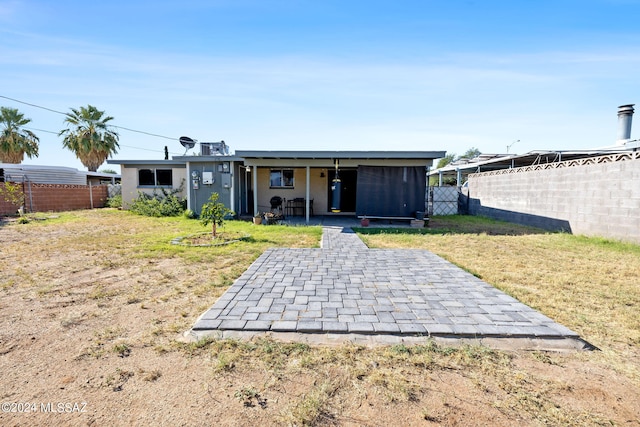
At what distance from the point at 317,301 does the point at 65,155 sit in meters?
25.8

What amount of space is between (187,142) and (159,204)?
10.5 feet

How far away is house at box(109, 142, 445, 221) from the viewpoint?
31.3 ft

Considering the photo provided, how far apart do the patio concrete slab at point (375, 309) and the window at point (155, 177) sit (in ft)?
35.7

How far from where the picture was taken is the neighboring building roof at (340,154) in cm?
888

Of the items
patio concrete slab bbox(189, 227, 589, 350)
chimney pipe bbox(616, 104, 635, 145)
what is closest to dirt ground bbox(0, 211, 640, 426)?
patio concrete slab bbox(189, 227, 589, 350)

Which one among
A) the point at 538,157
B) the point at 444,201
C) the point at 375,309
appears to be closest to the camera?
the point at 375,309

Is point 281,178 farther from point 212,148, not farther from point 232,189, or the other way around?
point 212,148

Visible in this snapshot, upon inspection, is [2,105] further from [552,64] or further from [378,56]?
[552,64]

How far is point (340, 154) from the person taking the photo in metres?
9.07

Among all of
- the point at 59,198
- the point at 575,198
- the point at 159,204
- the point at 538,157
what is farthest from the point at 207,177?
the point at 538,157

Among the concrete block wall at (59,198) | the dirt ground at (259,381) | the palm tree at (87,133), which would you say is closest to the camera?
the dirt ground at (259,381)

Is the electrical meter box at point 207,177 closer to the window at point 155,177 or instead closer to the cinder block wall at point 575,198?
the window at point 155,177

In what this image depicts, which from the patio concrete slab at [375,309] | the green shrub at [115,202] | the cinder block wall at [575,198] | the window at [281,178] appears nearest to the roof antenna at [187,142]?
the window at [281,178]

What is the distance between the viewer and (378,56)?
344 inches
